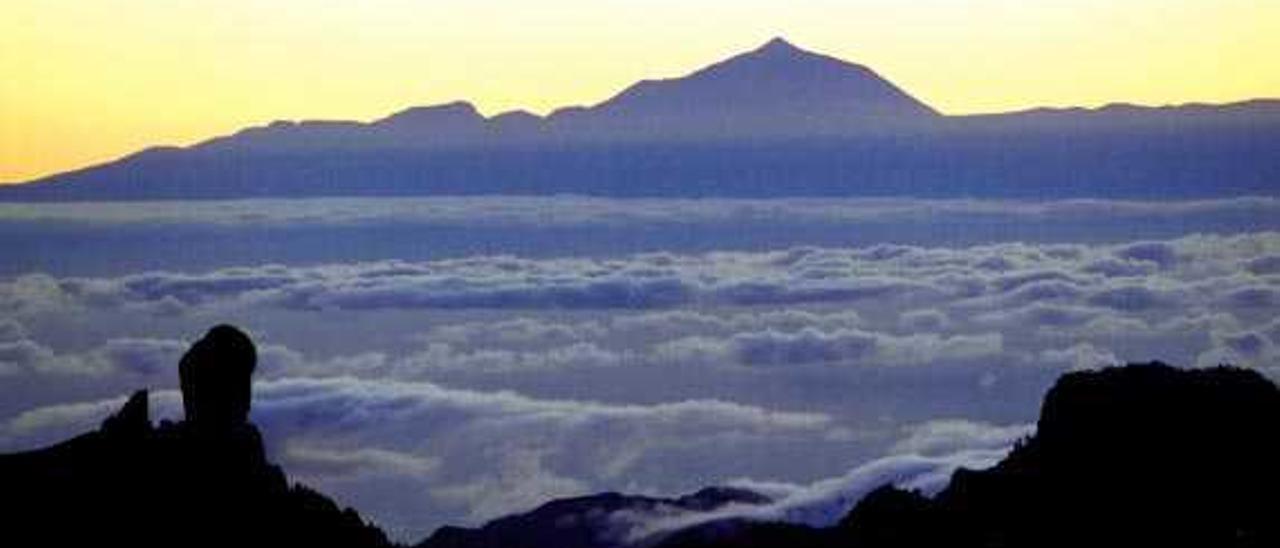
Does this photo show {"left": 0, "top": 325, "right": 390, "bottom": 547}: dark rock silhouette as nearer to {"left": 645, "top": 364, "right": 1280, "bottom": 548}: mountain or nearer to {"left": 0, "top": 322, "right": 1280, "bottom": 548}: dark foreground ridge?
{"left": 0, "top": 322, "right": 1280, "bottom": 548}: dark foreground ridge

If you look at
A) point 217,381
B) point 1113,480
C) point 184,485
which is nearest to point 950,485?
point 1113,480

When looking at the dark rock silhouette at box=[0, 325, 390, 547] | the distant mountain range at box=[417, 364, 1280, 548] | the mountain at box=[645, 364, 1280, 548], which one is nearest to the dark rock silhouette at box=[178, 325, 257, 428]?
the dark rock silhouette at box=[0, 325, 390, 547]

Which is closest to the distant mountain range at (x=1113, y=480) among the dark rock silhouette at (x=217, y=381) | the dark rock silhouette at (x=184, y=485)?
the dark rock silhouette at (x=184, y=485)

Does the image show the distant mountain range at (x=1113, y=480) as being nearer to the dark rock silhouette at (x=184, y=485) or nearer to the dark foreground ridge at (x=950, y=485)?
the dark foreground ridge at (x=950, y=485)

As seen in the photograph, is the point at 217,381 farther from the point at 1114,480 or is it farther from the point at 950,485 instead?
the point at 1114,480

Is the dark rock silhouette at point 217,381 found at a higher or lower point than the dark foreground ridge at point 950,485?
higher

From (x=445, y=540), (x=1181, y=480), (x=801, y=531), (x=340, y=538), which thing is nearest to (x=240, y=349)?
(x=340, y=538)
